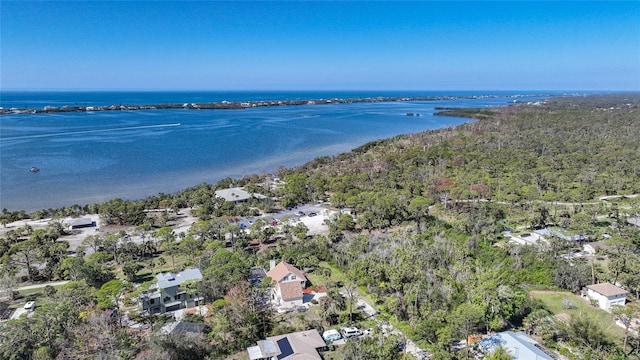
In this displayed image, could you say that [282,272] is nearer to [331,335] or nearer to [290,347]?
[331,335]

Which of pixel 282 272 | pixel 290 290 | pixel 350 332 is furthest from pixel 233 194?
pixel 350 332

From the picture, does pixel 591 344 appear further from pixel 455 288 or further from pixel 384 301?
pixel 384 301

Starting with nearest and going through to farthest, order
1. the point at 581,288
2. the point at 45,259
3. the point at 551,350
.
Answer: the point at 551,350 → the point at 581,288 → the point at 45,259

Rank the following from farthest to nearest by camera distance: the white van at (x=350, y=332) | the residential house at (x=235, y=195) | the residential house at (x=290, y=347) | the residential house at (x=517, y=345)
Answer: the residential house at (x=235, y=195) → the white van at (x=350, y=332) → the residential house at (x=290, y=347) → the residential house at (x=517, y=345)

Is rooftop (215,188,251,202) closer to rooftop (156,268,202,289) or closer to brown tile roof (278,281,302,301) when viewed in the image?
rooftop (156,268,202,289)

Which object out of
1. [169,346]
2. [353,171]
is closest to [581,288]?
[169,346]

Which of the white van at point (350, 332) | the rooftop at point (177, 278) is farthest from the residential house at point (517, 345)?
the rooftop at point (177, 278)

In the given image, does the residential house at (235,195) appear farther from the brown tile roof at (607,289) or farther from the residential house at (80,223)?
the brown tile roof at (607,289)
